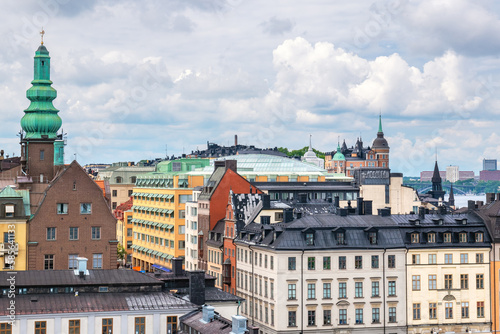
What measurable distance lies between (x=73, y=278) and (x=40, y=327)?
6.41 meters

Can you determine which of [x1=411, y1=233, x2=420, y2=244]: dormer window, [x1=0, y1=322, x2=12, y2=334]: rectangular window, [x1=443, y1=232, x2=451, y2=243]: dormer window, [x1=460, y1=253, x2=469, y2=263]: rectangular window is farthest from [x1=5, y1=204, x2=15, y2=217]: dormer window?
[x1=460, y1=253, x2=469, y2=263]: rectangular window

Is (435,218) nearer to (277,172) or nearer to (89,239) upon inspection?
(89,239)

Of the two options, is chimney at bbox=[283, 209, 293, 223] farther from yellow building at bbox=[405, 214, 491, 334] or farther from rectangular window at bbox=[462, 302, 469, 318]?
rectangular window at bbox=[462, 302, 469, 318]

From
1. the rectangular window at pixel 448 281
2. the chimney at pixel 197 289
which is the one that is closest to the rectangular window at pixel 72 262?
the chimney at pixel 197 289

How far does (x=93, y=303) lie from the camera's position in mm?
68938

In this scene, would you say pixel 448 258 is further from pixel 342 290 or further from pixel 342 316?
pixel 342 316

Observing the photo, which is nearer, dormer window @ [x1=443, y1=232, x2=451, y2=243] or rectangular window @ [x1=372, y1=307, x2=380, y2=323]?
rectangular window @ [x1=372, y1=307, x2=380, y2=323]

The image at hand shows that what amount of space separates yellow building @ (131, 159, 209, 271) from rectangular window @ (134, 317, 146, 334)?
278ft

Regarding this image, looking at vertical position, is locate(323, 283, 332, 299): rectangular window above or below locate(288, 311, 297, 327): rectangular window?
above

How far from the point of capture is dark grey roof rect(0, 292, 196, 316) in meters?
66.8

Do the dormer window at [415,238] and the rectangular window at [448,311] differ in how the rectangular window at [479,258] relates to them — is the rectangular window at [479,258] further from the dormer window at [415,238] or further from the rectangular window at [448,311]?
the dormer window at [415,238]

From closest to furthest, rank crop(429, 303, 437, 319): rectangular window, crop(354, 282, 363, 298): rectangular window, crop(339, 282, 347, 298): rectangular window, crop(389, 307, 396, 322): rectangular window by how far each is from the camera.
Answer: crop(339, 282, 347, 298): rectangular window, crop(354, 282, 363, 298): rectangular window, crop(389, 307, 396, 322): rectangular window, crop(429, 303, 437, 319): rectangular window

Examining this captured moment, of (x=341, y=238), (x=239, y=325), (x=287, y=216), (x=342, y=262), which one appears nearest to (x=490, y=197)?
(x=341, y=238)

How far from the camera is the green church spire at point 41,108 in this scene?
334 ft
